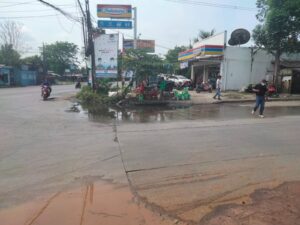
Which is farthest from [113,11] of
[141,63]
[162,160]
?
[162,160]

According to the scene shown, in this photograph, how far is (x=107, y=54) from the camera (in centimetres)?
2073

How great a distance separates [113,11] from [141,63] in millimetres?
6924

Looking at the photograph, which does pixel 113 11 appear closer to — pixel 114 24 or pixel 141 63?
pixel 114 24

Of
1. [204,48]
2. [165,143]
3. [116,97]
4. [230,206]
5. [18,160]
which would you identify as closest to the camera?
[230,206]

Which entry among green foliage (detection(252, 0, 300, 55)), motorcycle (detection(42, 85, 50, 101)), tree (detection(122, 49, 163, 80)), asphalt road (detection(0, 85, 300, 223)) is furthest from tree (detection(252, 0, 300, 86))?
motorcycle (detection(42, 85, 50, 101))

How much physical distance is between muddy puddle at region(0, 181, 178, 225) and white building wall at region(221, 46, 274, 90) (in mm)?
22604

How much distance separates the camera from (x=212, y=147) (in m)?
7.37

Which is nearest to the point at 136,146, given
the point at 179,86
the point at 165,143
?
the point at 165,143

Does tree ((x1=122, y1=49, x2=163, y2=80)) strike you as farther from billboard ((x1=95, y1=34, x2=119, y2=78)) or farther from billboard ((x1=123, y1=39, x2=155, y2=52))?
billboard ((x1=123, y1=39, x2=155, y2=52))

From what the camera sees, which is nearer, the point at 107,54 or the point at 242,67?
the point at 107,54

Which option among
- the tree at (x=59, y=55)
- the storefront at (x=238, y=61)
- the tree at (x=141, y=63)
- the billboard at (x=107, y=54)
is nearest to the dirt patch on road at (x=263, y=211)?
the tree at (x=141, y=63)

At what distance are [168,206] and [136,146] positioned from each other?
3507 mm

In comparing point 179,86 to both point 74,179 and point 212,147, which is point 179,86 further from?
point 74,179

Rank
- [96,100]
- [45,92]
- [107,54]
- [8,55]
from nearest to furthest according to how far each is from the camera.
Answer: [96,100] < [107,54] < [45,92] < [8,55]
